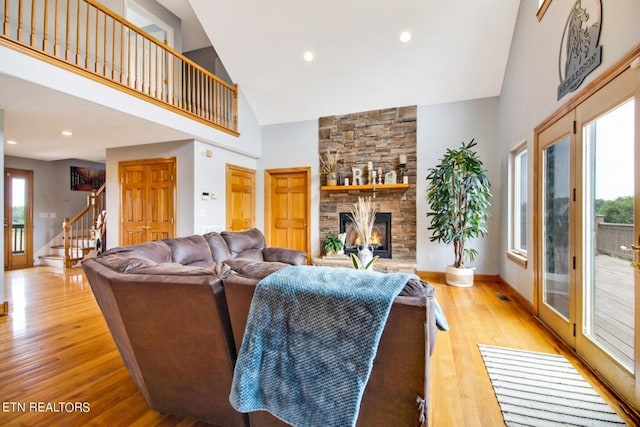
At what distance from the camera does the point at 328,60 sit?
4777 millimetres

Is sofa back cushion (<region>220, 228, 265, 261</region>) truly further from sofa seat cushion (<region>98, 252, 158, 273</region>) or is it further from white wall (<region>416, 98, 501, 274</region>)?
white wall (<region>416, 98, 501, 274</region>)

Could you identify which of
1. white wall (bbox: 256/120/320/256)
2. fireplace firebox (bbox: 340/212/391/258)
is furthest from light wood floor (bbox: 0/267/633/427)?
white wall (bbox: 256/120/320/256)

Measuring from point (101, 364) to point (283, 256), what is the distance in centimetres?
214

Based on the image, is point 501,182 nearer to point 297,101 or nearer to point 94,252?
point 297,101

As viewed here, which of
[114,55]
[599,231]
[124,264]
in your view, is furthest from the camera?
[114,55]

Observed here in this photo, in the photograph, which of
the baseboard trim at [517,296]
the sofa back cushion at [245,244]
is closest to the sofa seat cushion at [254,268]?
the sofa back cushion at [245,244]

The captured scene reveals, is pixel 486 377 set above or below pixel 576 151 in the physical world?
below

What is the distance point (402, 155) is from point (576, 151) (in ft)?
9.53

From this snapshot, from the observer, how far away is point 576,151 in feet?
7.86

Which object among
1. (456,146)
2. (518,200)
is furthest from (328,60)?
(518,200)

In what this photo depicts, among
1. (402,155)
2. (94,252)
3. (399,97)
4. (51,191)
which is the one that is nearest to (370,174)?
(402,155)

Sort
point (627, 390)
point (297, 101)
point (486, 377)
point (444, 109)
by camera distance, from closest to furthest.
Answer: point (627, 390)
point (486, 377)
point (444, 109)
point (297, 101)

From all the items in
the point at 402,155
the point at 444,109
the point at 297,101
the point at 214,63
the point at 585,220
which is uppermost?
the point at 214,63

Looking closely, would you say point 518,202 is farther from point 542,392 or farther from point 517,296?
point 542,392
